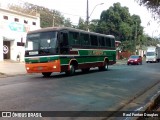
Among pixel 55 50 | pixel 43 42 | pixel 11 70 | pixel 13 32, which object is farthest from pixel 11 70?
pixel 13 32

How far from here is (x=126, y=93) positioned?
533 inches

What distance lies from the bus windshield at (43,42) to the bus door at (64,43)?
0.48 m

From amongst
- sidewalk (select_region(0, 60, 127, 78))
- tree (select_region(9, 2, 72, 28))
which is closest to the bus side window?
sidewalk (select_region(0, 60, 127, 78))

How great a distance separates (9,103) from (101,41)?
18337 millimetres

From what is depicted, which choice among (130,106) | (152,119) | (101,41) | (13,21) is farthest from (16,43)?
(152,119)

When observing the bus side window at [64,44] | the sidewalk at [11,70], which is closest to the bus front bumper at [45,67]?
the bus side window at [64,44]

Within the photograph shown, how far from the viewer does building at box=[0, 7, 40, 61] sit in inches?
1700

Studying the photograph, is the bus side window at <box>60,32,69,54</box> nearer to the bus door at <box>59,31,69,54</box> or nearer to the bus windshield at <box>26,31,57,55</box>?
the bus door at <box>59,31,69,54</box>

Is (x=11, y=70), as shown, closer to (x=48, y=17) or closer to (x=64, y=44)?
(x=64, y=44)

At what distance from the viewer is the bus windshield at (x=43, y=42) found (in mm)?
20062

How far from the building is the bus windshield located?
2274 cm

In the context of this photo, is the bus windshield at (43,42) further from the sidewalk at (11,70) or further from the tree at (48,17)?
the tree at (48,17)

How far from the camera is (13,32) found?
1788 inches

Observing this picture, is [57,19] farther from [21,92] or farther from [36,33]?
[21,92]
